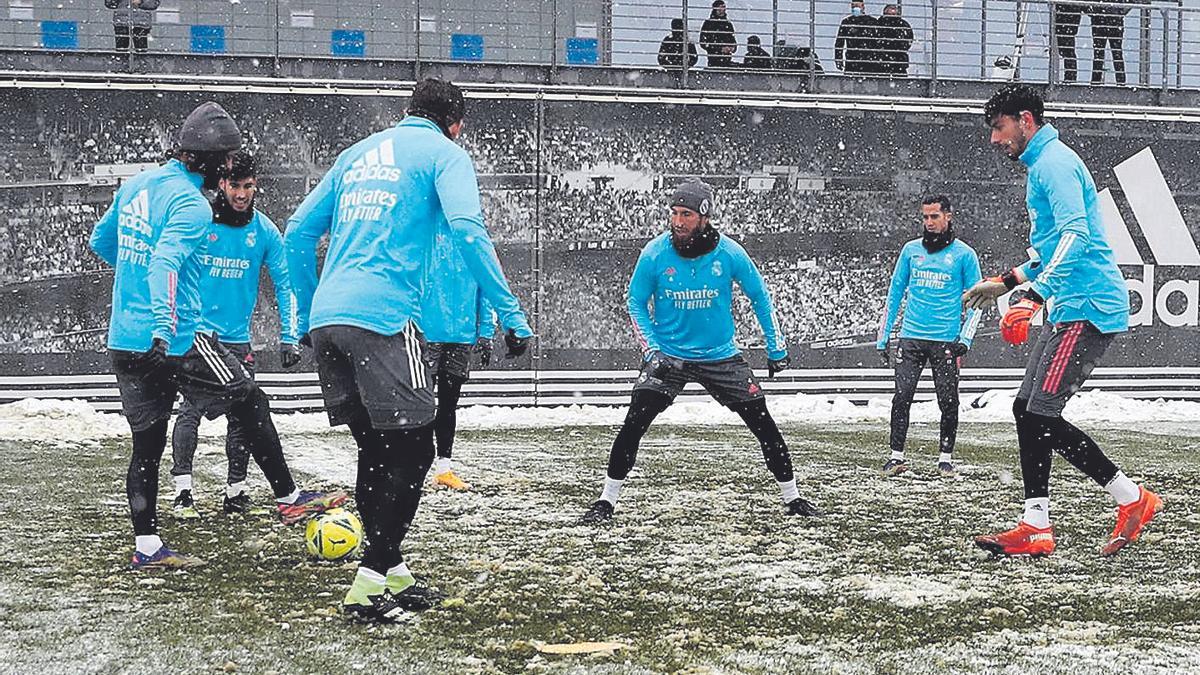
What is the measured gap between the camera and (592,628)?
193 inches

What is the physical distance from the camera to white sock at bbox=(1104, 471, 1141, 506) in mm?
6457

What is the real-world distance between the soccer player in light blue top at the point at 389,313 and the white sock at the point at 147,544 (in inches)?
56.1

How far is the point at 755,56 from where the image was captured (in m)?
14.8

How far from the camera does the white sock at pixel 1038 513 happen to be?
6414 mm

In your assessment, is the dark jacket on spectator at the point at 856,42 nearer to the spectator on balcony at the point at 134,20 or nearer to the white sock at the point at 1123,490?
the spectator on balcony at the point at 134,20

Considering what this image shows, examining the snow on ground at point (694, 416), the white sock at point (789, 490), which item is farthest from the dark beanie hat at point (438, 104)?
the snow on ground at point (694, 416)

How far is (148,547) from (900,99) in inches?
442

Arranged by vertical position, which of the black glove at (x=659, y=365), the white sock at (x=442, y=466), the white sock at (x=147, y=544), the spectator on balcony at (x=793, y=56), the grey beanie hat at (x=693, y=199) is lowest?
the white sock at (x=442, y=466)

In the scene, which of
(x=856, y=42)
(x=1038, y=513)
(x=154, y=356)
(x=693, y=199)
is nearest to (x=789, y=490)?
(x=1038, y=513)

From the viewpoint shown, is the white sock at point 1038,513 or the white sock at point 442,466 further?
the white sock at point 442,466

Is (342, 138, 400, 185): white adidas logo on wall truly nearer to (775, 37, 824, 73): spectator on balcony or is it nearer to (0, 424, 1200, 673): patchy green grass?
(0, 424, 1200, 673): patchy green grass

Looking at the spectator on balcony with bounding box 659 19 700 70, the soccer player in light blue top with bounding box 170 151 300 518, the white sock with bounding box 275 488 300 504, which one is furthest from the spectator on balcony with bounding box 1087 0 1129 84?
the white sock with bounding box 275 488 300 504

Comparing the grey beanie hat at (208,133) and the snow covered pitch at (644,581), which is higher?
the grey beanie hat at (208,133)

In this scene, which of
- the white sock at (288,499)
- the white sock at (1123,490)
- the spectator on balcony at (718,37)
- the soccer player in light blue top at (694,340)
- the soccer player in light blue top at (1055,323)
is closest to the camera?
the soccer player in light blue top at (1055,323)
